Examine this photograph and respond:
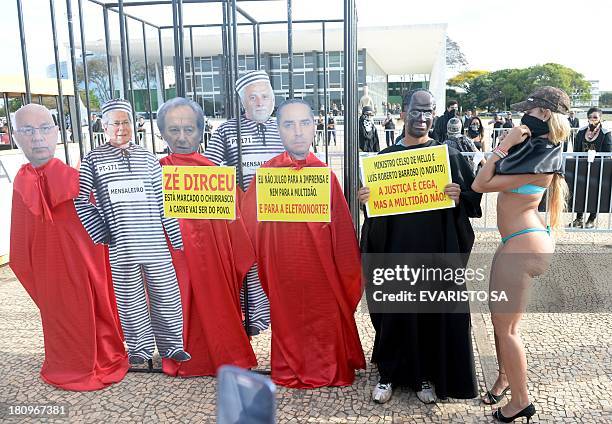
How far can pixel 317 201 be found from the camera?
126 inches

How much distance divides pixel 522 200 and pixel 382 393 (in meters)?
1.44

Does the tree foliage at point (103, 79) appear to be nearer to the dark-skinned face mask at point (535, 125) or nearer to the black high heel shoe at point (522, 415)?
the dark-skinned face mask at point (535, 125)

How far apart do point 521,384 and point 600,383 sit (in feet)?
2.81

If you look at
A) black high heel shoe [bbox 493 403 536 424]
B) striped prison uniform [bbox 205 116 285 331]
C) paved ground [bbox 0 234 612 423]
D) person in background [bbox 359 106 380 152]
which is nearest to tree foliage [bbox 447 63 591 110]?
person in background [bbox 359 106 380 152]

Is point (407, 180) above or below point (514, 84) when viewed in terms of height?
below

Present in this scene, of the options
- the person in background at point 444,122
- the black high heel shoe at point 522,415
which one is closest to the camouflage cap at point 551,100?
the black high heel shoe at point 522,415

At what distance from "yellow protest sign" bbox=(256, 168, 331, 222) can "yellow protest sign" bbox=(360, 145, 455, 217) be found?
0.28m

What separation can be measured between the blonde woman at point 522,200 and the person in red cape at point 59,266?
2.57 meters

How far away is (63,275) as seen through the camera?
11.3ft

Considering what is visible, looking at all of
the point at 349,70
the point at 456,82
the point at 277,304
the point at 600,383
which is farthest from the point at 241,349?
the point at 456,82

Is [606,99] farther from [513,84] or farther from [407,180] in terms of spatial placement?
[407,180]

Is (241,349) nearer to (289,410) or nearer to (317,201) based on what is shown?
(289,410)

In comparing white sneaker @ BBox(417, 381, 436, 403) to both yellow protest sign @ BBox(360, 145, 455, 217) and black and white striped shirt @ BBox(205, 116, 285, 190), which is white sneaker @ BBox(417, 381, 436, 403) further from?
black and white striped shirt @ BBox(205, 116, 285, 190)

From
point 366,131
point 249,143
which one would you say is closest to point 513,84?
point 366,131
